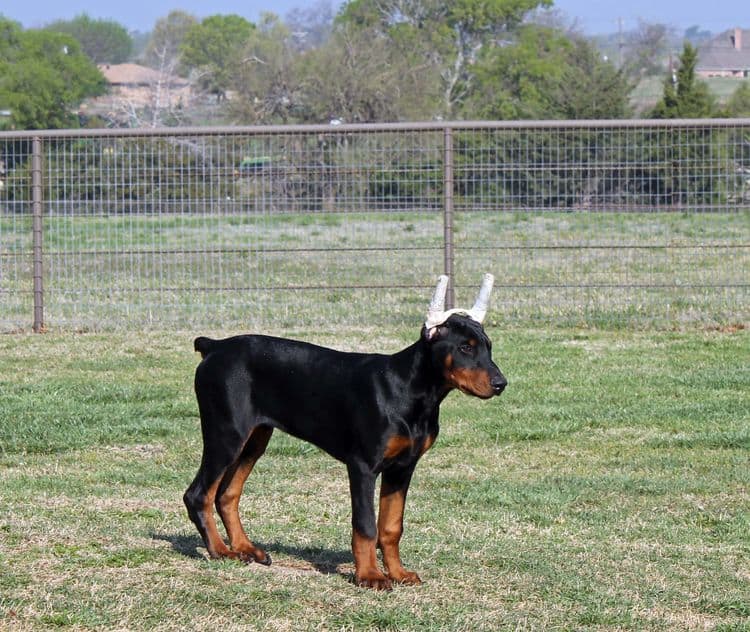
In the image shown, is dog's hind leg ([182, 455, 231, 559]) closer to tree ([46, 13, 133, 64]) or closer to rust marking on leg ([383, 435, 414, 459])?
rust marking on leg ([383, 435, 414, 459])

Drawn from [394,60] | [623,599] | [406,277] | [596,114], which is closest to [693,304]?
[406,277]

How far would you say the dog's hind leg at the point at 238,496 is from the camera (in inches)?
238

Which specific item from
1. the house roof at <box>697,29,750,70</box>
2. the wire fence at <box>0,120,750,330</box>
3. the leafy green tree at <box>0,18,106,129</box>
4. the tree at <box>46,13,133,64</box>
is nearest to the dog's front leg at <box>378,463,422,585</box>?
the wire fence at <box>0,120,750,330</box>

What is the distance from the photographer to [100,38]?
4688 inches

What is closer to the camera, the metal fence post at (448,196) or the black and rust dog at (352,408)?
the black and rust dog at (352,408)

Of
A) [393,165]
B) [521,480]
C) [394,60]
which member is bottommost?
[521,480]

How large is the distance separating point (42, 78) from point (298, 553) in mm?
47094

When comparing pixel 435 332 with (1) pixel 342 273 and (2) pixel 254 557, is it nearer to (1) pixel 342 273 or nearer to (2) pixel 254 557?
(2) pixel 254 557

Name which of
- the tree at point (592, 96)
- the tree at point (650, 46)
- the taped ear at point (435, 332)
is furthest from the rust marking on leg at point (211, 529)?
the tree at point (650, 46)

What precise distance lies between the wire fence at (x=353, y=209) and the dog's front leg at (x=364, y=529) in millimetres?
8461

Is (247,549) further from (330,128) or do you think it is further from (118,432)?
(330,128)

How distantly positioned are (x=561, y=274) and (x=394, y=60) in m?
33.5

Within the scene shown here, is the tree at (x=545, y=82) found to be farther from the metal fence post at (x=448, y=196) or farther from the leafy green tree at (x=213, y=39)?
the metal fence post at (x=448, y=196)

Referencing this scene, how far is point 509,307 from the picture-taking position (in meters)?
14.7
